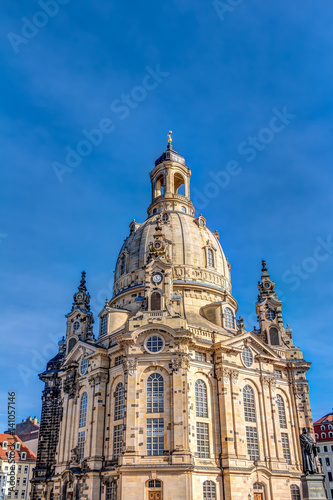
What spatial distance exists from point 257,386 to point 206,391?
7.36 m

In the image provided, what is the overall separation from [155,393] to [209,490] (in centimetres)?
1003

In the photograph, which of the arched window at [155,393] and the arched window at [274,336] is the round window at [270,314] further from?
the arched window at [155,393]

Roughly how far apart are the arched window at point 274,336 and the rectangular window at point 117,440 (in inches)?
943

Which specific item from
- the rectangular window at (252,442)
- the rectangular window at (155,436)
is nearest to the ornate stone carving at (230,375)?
the rectangular window at (252,442)

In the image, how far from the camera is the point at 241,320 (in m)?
54.4

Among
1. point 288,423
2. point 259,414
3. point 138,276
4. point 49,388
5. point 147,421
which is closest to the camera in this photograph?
point 147,421

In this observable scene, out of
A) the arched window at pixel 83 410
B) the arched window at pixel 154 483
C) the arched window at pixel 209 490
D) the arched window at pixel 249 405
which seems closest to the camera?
the arched window at pixel 154 483

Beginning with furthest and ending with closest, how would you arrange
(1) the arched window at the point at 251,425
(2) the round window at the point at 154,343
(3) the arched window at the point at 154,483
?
(1) the arched window at the point at 251,425 → (2) the round window at the point at 154,343 → (3) the arched window at the point at 154,483

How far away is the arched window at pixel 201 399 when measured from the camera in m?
45.9

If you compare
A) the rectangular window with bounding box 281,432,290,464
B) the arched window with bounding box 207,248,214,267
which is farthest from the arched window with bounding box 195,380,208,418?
the arched window with bounding box 207,248,214,267

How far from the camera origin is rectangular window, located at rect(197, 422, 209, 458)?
44.1 meters

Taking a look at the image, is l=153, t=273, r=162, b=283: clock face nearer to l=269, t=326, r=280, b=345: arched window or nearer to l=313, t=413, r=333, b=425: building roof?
l=269, t=326, r=280, b=345: arched window

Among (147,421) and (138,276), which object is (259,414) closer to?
(147,421)

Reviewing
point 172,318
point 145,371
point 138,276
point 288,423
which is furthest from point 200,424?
point 138,276
